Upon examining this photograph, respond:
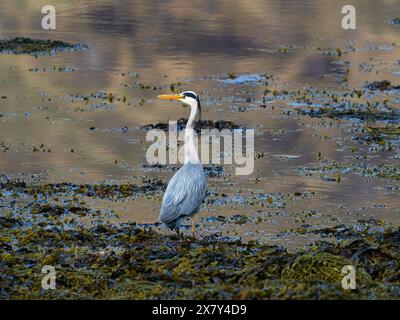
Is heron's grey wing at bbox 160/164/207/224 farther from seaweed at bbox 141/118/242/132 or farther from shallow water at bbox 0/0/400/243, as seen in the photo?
seaweed at bbox 141/118/242/132

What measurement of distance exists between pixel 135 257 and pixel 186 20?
107 ft

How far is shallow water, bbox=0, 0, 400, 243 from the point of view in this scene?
18.3 metres

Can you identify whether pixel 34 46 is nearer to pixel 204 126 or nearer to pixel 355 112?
pixel 204 126

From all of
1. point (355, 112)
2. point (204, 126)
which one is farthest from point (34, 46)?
point (355, 112)

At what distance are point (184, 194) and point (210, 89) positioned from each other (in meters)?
14.2

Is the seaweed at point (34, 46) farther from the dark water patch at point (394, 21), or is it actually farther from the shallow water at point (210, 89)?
the dark water patch at point (394, 21)

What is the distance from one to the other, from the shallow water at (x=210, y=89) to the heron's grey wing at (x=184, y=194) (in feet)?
2.54

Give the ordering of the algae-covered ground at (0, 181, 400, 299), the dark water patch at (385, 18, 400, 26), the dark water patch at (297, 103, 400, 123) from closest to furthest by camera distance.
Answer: the algae-covered ground at (0, 181, 400, 299)
the dark water patch at (297, 103, 400, 123)
the dark water patch at (385, 18, 400, 26)

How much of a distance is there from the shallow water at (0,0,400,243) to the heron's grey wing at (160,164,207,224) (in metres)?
0.78

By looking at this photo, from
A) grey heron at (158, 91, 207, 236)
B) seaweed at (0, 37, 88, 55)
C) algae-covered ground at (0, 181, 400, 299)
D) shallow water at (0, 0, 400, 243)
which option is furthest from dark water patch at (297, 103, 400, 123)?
seaweed at (0, 37, 88, 55)

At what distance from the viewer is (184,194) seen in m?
15.3

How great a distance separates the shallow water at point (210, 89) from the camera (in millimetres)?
18344
